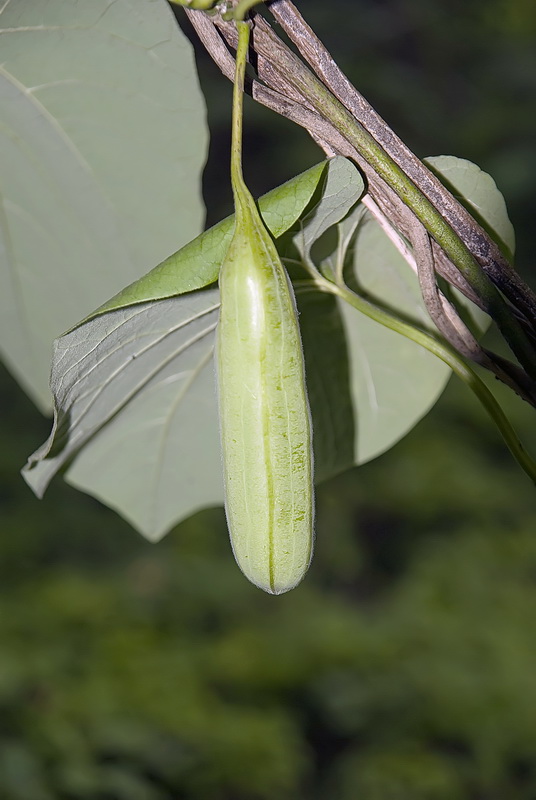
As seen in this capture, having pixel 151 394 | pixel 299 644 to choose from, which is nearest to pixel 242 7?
pixel 151 394

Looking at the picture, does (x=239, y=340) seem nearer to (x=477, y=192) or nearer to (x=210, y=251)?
(x=210, y=251)

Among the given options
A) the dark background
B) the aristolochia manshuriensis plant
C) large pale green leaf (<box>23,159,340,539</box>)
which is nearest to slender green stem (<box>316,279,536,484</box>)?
the aristolochia manshuriensis plant

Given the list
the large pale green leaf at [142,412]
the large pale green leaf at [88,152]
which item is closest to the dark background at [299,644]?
the large pale green leaf at [142,412]

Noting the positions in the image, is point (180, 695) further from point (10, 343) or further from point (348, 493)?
point (10, 343)

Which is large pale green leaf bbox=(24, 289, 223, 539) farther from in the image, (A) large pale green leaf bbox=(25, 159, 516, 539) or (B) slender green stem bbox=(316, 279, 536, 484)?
(B) slender green stem bbox=(316, 279, 536, 484)

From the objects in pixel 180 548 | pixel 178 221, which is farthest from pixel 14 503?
pixel 178 221
